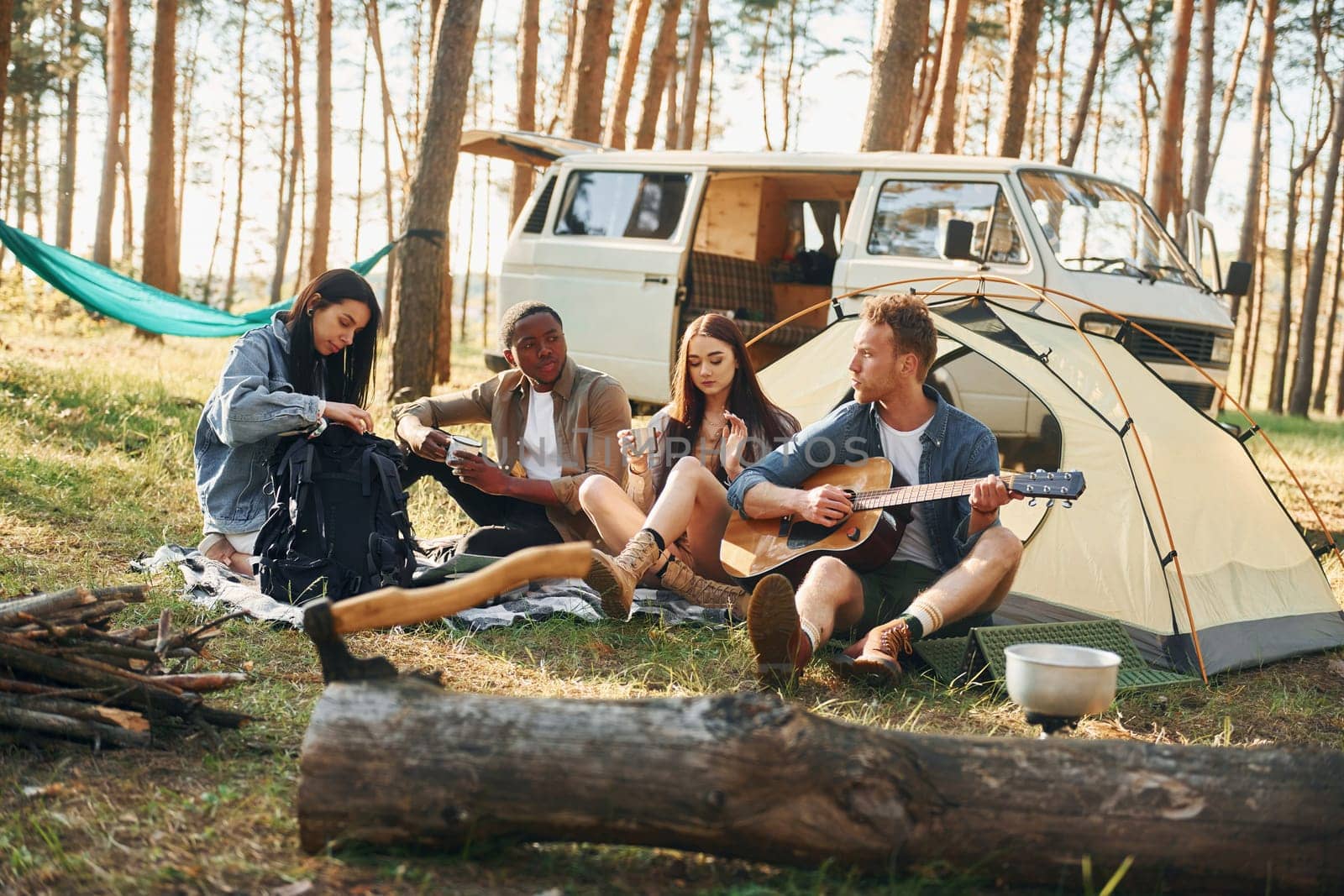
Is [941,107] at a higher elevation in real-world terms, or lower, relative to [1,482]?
higher

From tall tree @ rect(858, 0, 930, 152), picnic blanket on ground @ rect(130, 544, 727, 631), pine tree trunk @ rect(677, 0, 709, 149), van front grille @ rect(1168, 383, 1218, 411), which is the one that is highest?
pine tree trunk @ rect(677, 0, 709, 149)

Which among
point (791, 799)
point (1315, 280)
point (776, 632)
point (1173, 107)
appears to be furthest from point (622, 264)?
point (1315, 280)

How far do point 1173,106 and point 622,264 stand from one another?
21.2ft

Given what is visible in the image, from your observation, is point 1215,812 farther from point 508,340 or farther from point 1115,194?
point 1115,194

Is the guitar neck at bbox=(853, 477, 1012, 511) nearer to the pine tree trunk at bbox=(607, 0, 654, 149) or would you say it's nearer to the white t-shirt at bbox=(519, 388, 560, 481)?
the white t-shirt at bbox=(519, 388, 560, 481)

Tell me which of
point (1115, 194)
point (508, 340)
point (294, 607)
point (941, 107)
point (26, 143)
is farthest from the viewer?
point (26, 143)

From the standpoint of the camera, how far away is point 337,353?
13.0 ft

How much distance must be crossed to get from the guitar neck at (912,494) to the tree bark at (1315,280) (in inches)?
463

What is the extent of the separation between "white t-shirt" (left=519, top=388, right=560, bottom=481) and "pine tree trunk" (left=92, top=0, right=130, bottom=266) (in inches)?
410

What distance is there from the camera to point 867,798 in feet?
6.21

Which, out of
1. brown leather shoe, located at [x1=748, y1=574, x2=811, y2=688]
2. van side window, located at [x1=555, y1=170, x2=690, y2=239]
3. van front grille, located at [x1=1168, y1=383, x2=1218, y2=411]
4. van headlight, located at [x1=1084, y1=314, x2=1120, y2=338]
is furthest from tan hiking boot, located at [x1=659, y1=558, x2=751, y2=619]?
van side window, located at [x1=555, y1=170, x2=690, y2=239]

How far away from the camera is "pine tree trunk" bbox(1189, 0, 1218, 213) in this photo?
10836 mm

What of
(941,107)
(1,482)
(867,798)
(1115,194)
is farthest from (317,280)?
(941,107)

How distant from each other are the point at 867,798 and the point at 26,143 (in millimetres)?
25203
